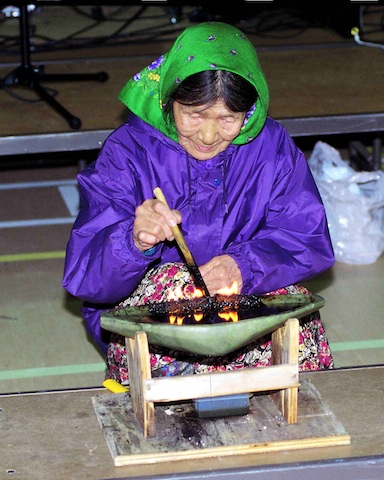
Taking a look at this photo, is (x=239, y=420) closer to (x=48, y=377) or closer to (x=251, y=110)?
(x=251, y=110)

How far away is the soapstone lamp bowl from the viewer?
1673mm

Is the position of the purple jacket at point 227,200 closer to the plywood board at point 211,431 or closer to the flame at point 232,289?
the flame at point 232,289

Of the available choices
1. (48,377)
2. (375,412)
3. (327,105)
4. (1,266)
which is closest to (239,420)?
(375,412)

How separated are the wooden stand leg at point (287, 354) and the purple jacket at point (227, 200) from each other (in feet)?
0.99

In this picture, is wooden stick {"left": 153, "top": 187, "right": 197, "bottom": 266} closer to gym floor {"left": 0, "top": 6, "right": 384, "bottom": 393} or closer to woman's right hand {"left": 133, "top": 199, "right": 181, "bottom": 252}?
woman's right hand {"left": 133, "top": 199, "right": 181, "bottom": 252}

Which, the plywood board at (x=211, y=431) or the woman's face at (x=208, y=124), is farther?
the woman's face at (x=208, y=124)

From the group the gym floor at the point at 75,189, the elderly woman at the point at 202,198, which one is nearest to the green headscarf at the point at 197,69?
the elderly woman at the point at 202,198

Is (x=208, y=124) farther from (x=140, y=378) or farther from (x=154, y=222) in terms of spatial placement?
(x=140, y=378)

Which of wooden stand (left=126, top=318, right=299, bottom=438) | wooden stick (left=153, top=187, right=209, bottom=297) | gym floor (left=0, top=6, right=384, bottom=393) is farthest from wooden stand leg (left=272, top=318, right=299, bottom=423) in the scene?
gym floor (left=0, top=6, right=384, bottom=393)

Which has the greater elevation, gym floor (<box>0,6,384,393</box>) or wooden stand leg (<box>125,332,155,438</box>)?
wooden stand leg (<box>125,332,155,438</box>)

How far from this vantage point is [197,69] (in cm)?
192

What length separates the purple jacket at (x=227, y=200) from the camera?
2086 millimetres

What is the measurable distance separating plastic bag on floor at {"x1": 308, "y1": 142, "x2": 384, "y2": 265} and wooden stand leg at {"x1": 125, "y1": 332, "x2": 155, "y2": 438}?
1.93 metres

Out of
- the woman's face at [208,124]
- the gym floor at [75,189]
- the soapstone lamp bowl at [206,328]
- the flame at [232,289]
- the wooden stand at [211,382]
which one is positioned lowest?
the gym floor at [75,189]
